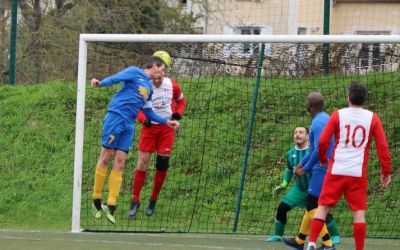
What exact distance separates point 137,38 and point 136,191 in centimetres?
181

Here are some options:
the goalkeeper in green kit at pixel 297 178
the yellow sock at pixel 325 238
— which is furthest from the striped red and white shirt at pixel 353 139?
the goalkeeper in green kit at pixel 297 178

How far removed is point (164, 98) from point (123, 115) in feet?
2.50

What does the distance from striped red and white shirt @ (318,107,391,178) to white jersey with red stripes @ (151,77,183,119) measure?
9.22 ft

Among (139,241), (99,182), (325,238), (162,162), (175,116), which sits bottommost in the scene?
(139,241)

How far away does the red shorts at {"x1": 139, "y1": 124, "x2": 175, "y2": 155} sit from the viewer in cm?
1061

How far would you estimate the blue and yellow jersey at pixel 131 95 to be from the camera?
32.5 ft

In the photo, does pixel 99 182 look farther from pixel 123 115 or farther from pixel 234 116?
pixel 234 116

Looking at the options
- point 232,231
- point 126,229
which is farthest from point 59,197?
point 232,231

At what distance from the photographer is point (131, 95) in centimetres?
994

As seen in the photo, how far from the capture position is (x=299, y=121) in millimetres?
13883

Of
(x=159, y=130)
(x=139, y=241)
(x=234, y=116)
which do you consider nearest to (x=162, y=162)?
(x=159, y=130)

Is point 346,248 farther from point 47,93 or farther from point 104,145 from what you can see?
point 47,93

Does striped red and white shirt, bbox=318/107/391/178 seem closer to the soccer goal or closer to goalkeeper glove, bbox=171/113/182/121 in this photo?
the soccer goal

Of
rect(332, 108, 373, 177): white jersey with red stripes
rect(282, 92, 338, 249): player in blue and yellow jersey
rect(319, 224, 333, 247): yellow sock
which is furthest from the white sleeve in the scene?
rect(332, 108, 373, 177): white jersey with red stripes
